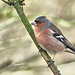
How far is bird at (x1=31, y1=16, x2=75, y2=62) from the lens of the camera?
11.9 feet

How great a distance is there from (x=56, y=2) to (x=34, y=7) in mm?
738

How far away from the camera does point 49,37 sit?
12.2ft

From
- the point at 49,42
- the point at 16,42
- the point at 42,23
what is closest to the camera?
the point at 49,42

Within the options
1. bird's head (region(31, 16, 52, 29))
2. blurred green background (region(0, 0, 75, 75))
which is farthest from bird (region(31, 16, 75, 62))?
blurred green background (region(0, 0, 75, 75))

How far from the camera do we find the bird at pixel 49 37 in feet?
11.9

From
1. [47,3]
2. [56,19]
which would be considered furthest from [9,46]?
[47,3]

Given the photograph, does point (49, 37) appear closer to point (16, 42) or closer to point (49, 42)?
point (49, 42)

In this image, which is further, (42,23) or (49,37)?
(42,23)

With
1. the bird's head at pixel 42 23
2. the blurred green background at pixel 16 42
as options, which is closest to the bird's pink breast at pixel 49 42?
the bird's head at pixel 42 23

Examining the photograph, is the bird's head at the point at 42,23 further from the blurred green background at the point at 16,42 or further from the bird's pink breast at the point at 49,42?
the blurred green background at the point at 16,42

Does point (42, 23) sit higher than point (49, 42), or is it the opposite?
point (42, 23)

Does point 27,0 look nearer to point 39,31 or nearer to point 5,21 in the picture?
point 5,21

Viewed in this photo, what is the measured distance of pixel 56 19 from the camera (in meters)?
4.36

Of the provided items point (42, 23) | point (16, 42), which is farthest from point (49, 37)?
point (16, 42)
